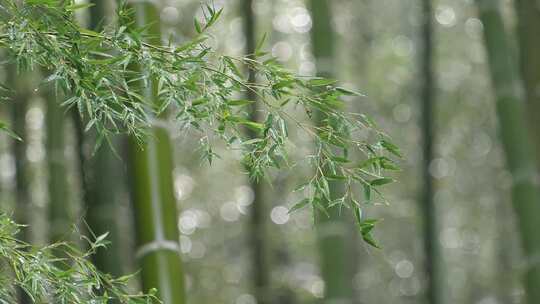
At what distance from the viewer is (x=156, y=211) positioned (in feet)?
7.34

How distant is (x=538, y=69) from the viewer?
3.40m

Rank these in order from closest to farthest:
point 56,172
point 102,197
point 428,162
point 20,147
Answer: point 102,197 < point 56,172 < point 428,162 < point 20,147

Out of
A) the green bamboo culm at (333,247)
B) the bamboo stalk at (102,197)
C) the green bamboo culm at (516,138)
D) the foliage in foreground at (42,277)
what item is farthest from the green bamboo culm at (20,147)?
the foliage in foreground at (42,277)

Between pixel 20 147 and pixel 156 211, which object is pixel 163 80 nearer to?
pixel 156 211

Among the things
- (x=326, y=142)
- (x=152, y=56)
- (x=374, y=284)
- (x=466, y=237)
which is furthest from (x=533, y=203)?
(x=466, y=237)

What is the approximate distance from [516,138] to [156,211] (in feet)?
4.68

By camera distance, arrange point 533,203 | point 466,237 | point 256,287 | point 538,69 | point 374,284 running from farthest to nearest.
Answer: point 466,237, point 374,284, point 256,287, point 538,69, point 533,203

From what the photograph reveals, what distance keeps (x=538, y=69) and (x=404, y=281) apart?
557 cm

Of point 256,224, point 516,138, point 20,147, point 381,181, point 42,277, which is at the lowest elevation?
point 42,277

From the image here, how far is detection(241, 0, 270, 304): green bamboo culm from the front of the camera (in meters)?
4.17

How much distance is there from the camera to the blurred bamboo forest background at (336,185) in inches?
121

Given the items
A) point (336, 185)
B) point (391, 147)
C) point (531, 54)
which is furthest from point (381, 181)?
point (531, 54)

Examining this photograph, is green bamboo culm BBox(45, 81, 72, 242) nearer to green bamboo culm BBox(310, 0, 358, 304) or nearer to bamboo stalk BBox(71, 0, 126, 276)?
bamboo stalk BBox(71, 0, 126, 276)

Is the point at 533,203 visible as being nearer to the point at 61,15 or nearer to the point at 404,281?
the point at 61,15
